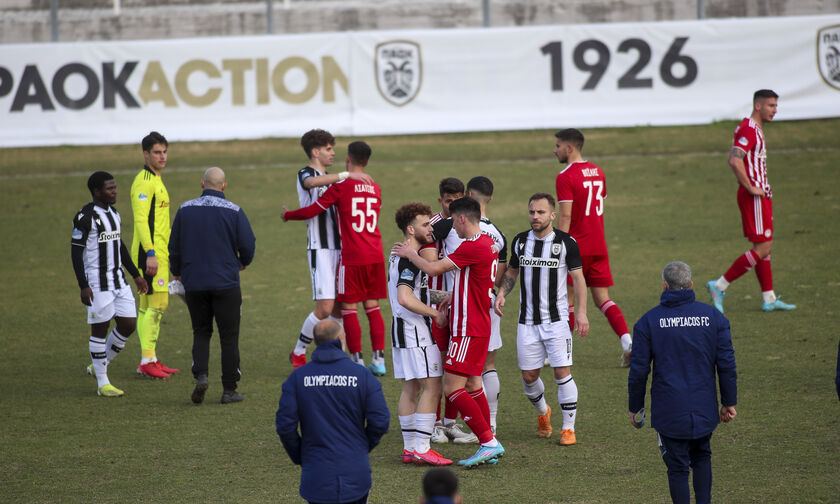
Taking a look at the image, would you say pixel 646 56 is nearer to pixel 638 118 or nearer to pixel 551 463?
pixel 638 118

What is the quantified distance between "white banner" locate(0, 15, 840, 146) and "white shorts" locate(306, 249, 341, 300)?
905 cm

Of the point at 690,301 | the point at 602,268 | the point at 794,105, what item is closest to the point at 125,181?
the point at 602,268

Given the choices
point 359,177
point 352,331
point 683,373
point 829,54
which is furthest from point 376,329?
point 829,54

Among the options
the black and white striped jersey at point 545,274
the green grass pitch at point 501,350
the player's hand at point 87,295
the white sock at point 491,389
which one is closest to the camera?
the green grass pitch at point 501,350

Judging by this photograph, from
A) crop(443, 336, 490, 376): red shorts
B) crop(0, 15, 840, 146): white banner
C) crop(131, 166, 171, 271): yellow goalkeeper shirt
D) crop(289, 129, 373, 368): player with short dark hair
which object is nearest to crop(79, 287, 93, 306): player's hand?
crop(131, 166, 171, 271): yellow goalkeeper shirt

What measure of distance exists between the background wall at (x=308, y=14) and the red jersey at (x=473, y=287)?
17.2 metres

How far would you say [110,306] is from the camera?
29.0 ft

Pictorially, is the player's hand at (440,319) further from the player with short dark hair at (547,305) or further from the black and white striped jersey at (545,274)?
the black and white striped jersey at (545,274)

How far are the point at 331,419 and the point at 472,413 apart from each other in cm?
197

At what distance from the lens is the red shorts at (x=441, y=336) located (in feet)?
23.1

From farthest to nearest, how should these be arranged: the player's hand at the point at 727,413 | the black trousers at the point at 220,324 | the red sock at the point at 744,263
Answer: the red sock at the point at 744,263
the black trousers at the point at 220,324
the player's hand at the point at 727,413

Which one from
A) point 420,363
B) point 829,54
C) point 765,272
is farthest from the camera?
point 829,54

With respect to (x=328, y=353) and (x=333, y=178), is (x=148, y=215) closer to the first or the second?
(x=333, y=178)

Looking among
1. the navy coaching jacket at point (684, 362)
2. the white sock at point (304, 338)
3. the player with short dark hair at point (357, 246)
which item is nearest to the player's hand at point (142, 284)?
the player with short dark hair at point (357, 246)
